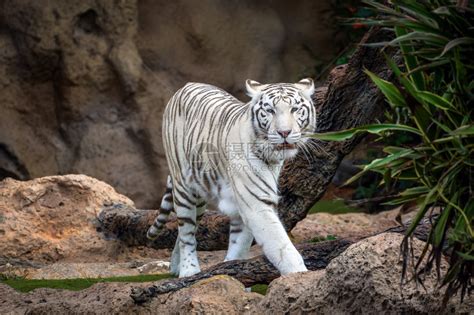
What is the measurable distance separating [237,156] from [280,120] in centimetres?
47

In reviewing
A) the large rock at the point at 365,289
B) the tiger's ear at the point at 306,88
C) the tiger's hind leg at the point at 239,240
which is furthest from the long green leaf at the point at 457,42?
the tiger's hind leg at the point at 239,240

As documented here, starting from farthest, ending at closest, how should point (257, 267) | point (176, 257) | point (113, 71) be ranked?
1. point (113, 71)
2. point (176, 257)
3. point (257, 267)

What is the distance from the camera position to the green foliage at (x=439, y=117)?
463 cm

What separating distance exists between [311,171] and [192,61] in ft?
18.4

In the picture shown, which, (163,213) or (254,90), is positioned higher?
(254,90)

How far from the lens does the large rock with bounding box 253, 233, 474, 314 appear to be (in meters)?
5.26

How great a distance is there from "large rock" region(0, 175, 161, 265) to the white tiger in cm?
157

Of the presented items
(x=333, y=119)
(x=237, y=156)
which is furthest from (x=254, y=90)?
(x=333, y=119)

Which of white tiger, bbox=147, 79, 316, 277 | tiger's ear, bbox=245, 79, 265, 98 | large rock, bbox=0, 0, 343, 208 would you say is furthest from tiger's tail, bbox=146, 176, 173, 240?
large rock, bbox=0, 0, 343, 208

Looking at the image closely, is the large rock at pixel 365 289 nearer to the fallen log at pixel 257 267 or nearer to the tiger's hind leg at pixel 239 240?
the fallen log at pixel 257 267

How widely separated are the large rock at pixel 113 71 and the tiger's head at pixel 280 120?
560cm

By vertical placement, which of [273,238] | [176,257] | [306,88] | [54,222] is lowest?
[54,222]

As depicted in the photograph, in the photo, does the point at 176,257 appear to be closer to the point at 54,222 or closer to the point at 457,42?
the point at 54,222

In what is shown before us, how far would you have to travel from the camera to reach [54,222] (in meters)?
10.1
